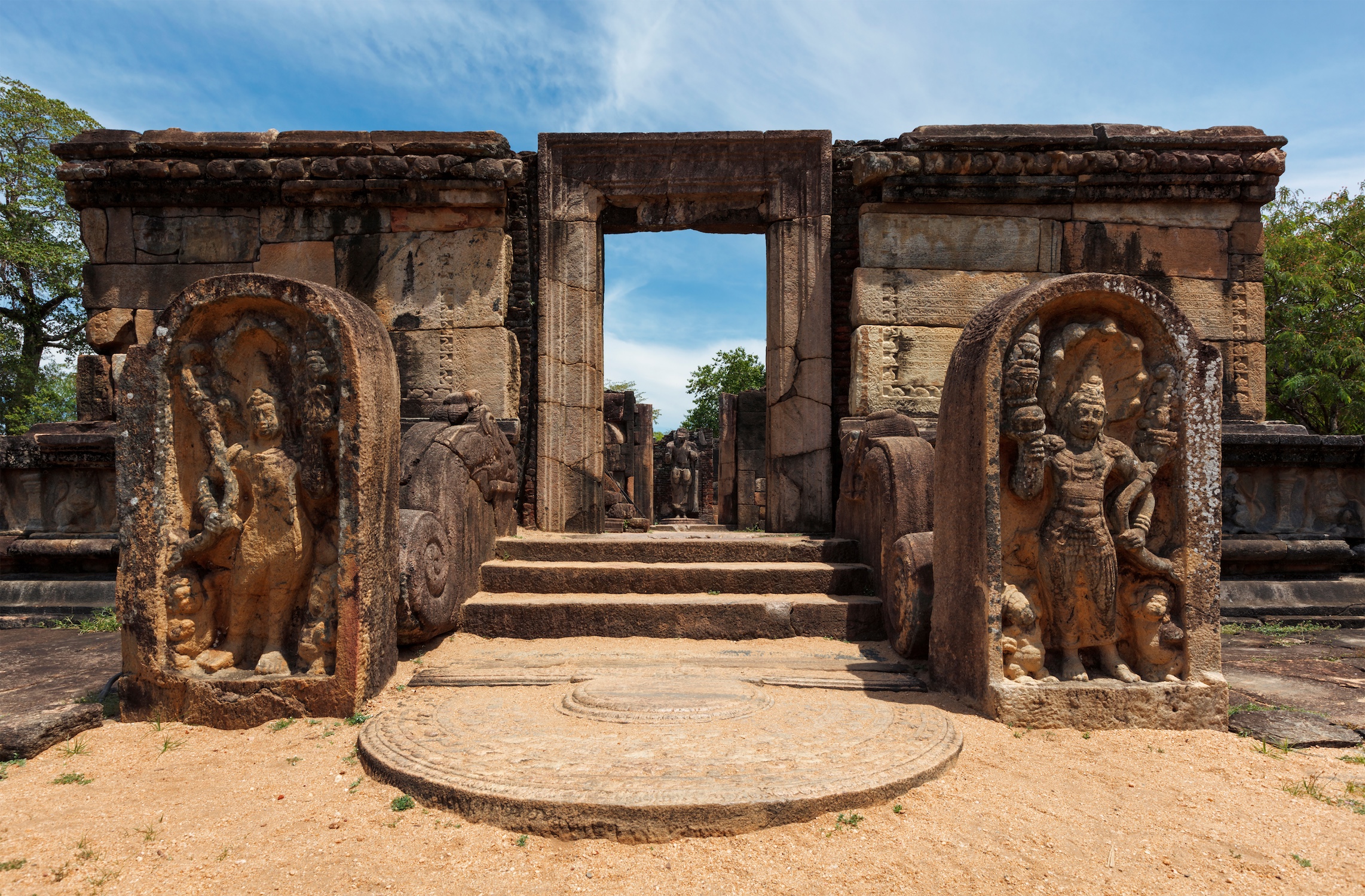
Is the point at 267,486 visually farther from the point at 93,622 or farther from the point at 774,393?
the point at 774,393

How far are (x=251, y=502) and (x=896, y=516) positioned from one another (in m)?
3.08

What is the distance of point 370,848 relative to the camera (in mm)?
2102

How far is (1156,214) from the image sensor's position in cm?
595

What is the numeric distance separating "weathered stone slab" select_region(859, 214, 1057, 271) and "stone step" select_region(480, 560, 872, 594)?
2.72m

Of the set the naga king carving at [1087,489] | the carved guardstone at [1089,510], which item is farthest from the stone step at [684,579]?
the naga king carving at [1087,489]

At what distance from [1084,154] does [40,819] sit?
6923mm

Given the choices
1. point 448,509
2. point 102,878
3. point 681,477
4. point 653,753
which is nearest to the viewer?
point 102,878

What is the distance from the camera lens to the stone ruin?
10.0ft

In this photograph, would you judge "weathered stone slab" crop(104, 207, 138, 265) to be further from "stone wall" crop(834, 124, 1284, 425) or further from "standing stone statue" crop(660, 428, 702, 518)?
"standing stone statue" crop(660, 428, 702, 518)

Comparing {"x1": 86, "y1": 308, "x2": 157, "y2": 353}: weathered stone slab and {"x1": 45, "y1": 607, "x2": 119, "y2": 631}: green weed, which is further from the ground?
{"x1": 86, "y1": 308, "x2": 157, "y2": 353}: weathered stone slab

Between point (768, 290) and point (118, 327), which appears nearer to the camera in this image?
point (118, 327)

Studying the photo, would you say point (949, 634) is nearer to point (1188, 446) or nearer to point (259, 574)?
point (1188, 446)

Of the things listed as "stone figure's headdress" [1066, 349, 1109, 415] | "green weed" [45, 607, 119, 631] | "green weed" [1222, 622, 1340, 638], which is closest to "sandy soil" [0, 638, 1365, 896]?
"stone figure's headdress" [1066, 349, 1109, 415]

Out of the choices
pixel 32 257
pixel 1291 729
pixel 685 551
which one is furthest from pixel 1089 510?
pixel 32 257
